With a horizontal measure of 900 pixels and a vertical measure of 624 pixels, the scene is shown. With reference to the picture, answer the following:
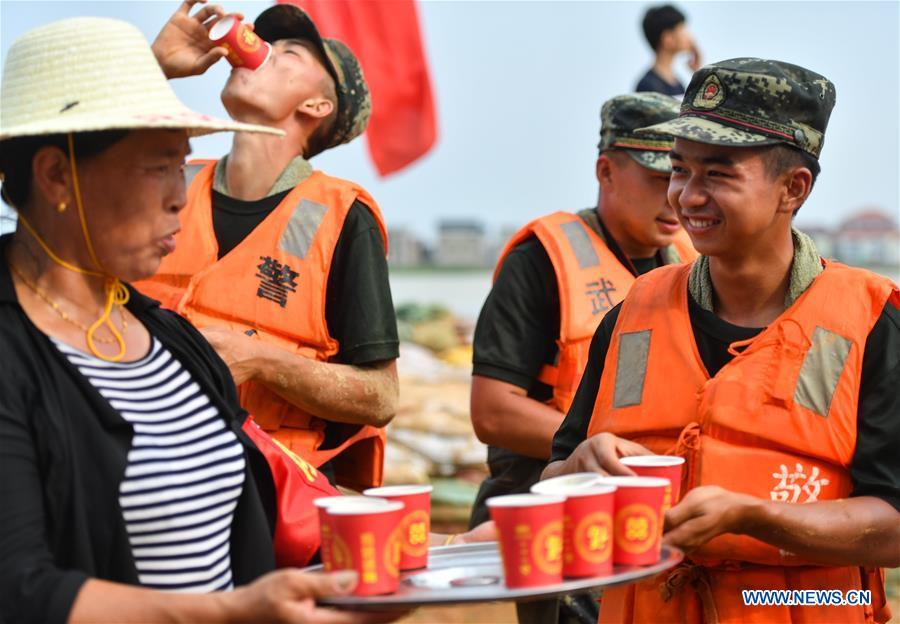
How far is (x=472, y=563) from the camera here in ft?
8.89

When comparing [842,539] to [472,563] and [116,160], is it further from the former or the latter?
[116,160]

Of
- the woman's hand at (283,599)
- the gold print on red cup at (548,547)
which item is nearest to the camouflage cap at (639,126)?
the gold print on red cup at (548,547)

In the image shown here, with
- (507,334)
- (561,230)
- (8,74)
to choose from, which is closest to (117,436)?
(8,74)

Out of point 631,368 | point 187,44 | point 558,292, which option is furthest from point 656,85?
point 631,368

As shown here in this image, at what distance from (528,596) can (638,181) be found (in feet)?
9.23

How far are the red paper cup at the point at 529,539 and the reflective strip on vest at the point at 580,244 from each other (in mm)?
2466

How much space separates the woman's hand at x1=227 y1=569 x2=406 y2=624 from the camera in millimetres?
2215

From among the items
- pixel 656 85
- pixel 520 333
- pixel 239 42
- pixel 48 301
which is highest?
pixel 239 42

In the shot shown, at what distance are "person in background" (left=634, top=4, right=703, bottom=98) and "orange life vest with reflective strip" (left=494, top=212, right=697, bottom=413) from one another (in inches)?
129

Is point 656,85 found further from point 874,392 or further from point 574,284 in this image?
point 874,392

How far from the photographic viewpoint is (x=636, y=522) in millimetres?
2568

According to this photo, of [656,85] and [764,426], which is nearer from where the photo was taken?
[764,426]

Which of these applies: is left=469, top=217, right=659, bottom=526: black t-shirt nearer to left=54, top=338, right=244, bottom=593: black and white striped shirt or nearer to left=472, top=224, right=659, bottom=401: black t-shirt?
left=472, top=224, right=659, bottom=401: black t-shirt

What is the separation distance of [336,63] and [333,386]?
126cm
